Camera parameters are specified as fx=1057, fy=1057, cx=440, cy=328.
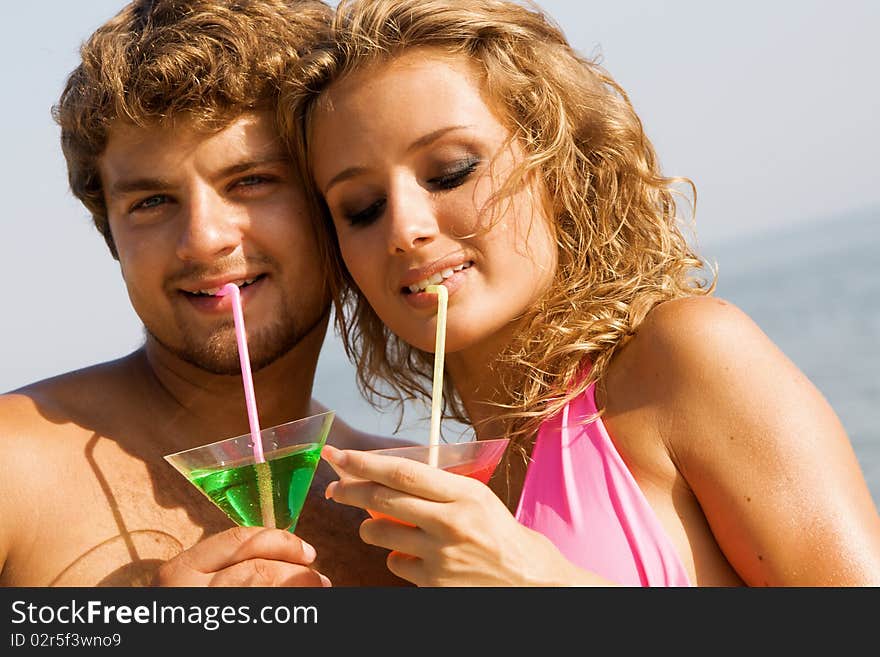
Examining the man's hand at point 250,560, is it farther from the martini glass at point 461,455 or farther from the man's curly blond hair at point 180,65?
the man's curly blond hair at point 180,65

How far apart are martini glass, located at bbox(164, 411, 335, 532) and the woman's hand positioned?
370 millimetres

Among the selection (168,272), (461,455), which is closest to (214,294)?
(168,272)

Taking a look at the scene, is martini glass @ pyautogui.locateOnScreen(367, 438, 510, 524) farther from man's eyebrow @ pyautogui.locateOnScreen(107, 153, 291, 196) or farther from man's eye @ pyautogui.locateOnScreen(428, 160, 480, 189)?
man's eyebrow @ pyautogui.locateOnScreen(107, 153, 291, 196)

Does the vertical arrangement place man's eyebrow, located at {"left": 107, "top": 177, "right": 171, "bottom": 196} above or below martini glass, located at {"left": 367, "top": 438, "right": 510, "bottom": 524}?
above

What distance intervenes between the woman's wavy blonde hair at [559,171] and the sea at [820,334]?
0.39 m

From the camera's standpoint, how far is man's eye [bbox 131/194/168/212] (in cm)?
338

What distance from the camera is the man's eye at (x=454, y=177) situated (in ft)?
9.57

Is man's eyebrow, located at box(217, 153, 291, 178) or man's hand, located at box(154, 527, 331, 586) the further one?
man's eyebrow, located at box(217, 153, 291, 178)

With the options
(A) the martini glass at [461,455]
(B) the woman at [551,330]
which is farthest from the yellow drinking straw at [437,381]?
(B) the woman at [551,330]

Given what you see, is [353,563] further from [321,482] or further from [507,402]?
[507,402]

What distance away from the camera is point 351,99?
3066mm

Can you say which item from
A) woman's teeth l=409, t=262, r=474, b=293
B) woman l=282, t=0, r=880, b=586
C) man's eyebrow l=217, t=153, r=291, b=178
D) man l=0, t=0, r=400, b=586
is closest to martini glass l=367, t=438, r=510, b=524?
woman l=282, t=0, r=880, b=586
